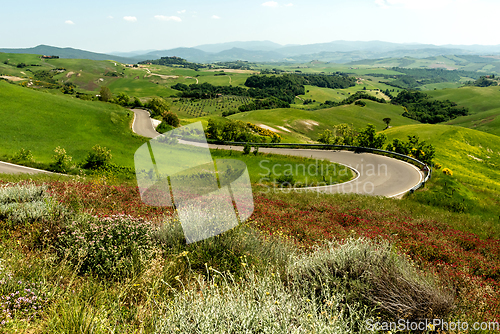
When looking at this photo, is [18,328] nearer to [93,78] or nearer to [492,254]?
[492,254]

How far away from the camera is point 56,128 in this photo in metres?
38.2

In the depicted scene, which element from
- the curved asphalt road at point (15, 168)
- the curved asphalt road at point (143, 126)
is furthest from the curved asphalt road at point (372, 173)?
the curved asphalt road at point (143, 126)

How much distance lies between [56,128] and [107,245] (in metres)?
43.2

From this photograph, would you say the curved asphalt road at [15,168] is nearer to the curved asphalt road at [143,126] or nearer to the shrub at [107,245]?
the shrub at [107,245]

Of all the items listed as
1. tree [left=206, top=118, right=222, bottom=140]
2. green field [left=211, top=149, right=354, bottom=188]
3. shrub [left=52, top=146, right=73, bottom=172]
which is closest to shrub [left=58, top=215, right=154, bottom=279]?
green field [left=211, top=149, right=354, bottom=188]

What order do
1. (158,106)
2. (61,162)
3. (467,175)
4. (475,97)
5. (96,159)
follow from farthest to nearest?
(475,97) → (158,106) → (467,175) → (96,159) → (61,162)

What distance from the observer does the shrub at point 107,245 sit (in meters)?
4.39

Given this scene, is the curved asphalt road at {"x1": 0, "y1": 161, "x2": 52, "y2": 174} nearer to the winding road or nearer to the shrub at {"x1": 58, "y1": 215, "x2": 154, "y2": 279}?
the winding road

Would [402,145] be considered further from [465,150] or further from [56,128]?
[56,128]

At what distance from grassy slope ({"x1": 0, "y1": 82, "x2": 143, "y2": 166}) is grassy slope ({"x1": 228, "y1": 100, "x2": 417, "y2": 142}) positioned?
31.2m

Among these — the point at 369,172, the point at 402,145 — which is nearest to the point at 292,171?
the point at 369,172

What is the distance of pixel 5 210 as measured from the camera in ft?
19.5

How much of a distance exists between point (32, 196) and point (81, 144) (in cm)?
3263

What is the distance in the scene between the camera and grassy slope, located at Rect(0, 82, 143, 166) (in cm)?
3148
